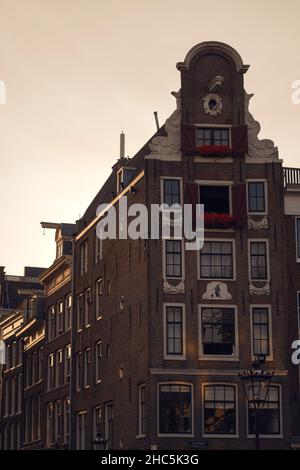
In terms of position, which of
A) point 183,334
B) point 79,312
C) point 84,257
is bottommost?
point 183,334

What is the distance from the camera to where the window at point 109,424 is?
55.5 metres

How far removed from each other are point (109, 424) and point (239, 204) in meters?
13.4

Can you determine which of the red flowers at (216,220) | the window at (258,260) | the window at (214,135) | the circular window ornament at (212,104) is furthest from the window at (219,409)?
the circular window ornament at (212,104)

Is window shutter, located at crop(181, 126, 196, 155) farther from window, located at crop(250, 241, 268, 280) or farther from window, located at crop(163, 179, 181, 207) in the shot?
window, located at crop(250, 241, 268, 280)

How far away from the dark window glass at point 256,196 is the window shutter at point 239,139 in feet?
5.49

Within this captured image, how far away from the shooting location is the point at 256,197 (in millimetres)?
52688

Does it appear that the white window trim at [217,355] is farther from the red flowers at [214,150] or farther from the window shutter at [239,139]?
the window shutter at [239,139]

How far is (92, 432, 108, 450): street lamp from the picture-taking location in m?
52.9

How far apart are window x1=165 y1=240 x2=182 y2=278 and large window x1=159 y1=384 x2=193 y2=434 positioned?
5.21 metres

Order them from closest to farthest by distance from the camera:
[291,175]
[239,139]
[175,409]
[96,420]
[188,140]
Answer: [175,409] < [188,140] < [239,139] < [291,175] < [96,420]

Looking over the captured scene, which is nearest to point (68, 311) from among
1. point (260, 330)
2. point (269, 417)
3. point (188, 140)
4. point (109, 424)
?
point (109, 424)

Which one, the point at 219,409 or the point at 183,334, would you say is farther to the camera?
the point at 183,334

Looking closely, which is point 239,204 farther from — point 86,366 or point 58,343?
point 58,343

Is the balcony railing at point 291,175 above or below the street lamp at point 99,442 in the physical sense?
above
